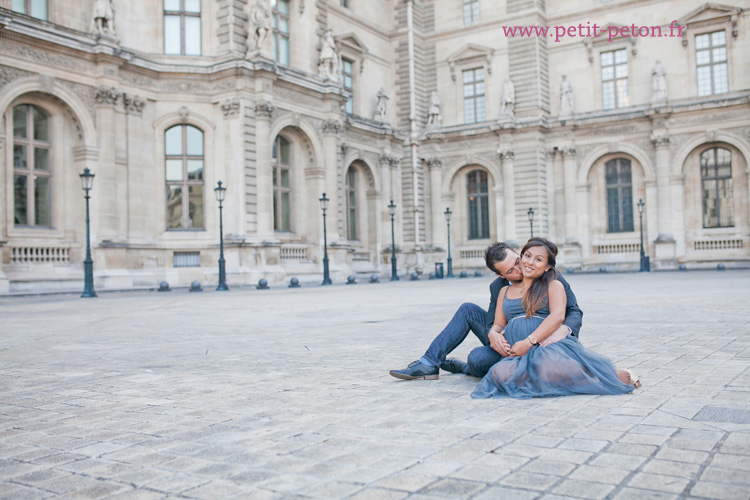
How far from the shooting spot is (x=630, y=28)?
39.6 metres

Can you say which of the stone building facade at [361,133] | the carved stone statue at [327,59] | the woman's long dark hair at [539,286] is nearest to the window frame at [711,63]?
the stone building facade at [361,133]

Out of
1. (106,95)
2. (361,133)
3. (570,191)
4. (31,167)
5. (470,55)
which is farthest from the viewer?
(470,55)

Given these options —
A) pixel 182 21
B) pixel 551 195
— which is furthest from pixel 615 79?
pixel 182 21

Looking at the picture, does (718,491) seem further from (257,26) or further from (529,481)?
(257,26)

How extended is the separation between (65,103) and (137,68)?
322cm

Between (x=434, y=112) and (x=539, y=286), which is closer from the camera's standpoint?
(x=539, y=286)

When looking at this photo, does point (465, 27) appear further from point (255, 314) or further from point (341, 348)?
point (341, 348)

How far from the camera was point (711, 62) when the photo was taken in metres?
37.8

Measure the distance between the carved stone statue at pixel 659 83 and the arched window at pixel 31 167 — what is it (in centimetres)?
2924

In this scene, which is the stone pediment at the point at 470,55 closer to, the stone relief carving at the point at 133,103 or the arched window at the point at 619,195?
the arched window at the point at 619,195

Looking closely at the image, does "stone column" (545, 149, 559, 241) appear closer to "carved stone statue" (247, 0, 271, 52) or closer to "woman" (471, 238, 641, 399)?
"carved stone statue" (247, 0, 271, 52)

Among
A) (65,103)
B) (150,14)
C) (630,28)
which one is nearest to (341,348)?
(65,103)

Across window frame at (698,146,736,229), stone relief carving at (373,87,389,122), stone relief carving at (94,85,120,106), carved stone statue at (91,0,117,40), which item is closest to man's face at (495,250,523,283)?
stone relief carving at (94,85,120,106)

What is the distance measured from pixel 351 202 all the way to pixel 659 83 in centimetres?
1728
